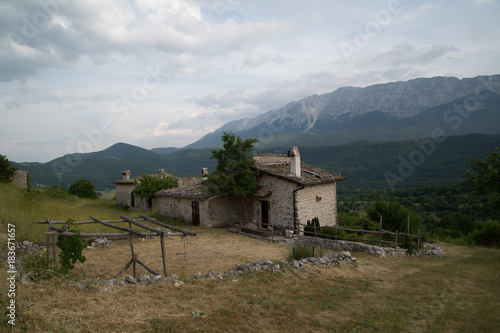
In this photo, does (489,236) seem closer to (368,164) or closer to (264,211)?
(264,211)

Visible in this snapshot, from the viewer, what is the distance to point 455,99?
132 m

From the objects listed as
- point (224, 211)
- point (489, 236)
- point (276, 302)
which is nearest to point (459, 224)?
point (489, 236)

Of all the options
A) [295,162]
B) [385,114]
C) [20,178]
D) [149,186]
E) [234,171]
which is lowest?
[149,186]

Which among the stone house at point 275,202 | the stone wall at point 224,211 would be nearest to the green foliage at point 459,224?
the stone house at point 275,202

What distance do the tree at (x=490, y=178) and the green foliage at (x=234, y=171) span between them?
10795 mm

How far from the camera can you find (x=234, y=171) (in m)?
17.2

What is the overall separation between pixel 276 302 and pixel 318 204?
11.6 metres

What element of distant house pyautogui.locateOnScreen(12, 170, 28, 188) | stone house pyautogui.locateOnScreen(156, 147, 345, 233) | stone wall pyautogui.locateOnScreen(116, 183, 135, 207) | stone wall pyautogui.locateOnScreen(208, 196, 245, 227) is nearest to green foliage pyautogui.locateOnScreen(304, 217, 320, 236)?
stone house pyautogui.locateOnScreen(156, 147, 345, 233)

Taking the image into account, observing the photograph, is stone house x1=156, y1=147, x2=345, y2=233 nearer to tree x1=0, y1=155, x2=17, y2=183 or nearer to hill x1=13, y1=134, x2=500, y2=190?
tree x1=0, y1=155, x2=17, y2=183

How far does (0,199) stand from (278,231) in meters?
13.5

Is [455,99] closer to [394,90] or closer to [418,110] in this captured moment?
[418,110]

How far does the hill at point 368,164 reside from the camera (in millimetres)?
53031

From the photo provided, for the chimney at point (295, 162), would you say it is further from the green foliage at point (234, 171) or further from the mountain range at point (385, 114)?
the mountain range at point (385, 114)

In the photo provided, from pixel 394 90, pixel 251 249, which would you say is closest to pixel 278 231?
pixel 251 249
